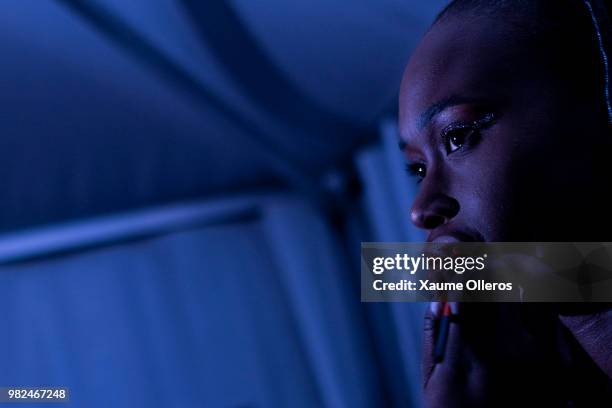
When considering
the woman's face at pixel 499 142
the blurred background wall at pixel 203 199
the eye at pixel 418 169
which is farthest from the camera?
the blurred background wall at pixel 203 199

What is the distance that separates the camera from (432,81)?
68 cm

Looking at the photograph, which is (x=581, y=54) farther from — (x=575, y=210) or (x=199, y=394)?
(x=199, y=394)

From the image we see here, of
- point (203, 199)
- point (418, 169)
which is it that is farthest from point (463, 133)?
point (203, 199)

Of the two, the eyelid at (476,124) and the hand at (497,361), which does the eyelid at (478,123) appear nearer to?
the eyelid at (476,124)

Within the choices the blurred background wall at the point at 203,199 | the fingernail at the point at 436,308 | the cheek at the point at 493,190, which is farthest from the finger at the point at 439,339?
the blurred background wall at the point at 203,199

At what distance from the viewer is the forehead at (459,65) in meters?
0.65

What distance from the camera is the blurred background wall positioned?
4.58 ft

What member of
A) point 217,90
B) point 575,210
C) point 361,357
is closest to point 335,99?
point 217,90

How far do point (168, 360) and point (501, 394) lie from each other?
4.18ft

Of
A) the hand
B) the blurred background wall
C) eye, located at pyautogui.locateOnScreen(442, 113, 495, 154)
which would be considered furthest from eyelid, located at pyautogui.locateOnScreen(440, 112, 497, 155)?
the blurred background wall

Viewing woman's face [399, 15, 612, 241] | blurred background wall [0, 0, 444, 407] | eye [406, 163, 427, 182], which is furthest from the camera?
blurred background wall [0, 0, 444, 407]

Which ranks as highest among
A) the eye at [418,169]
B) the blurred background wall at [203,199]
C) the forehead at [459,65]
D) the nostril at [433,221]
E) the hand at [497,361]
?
the blurred background wall at [203,199]

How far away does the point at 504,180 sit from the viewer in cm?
62

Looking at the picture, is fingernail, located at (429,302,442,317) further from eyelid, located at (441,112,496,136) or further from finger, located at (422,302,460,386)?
eyelid, located at (441,112,496,136)
